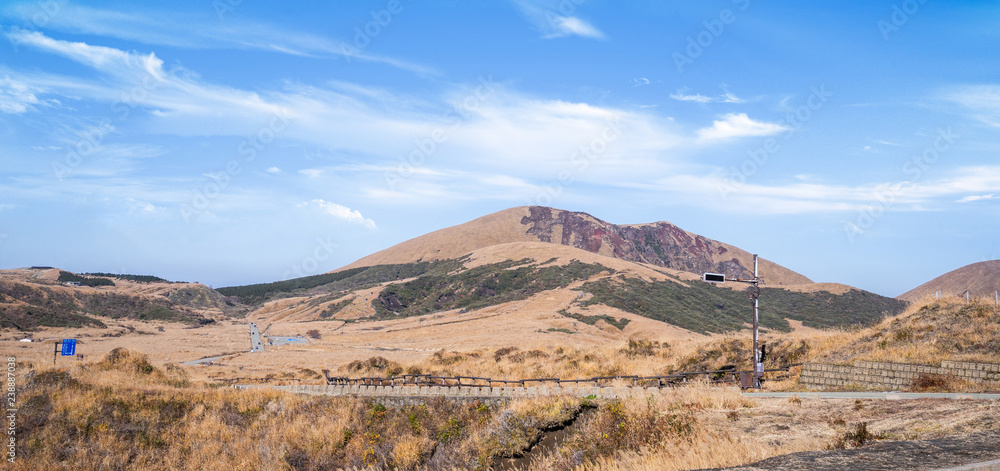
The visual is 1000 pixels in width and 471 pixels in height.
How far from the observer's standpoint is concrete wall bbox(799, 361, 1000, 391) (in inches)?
692

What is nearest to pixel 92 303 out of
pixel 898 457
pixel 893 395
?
pixel 893 395

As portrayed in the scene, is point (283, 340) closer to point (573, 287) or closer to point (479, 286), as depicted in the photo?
point (479, 286)

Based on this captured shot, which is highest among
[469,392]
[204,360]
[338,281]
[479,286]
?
[338,281]

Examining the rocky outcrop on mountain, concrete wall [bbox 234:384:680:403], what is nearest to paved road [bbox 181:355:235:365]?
concrete wall [bbox 234:384:680:403]

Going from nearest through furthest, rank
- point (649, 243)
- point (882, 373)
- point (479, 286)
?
point (882, 373), point (479, 286), point (649, 243)

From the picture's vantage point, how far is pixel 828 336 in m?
29.2

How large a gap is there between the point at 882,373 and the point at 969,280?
11802 cm

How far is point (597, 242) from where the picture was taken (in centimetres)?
15150

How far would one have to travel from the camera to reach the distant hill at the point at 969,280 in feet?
331

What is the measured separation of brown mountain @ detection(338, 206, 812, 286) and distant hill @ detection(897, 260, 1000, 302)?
37.3 m

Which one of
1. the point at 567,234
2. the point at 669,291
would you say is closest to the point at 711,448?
the point at 669,291

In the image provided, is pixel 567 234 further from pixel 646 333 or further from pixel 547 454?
pixel 547 454

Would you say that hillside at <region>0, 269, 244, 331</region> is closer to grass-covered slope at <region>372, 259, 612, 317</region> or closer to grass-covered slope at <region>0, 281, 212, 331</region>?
grass-covered slope at <region>0, 281, 212, 331</region>

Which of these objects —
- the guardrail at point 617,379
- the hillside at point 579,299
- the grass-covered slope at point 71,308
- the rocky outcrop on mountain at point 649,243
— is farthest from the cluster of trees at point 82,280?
the guardrail at point 617,379
